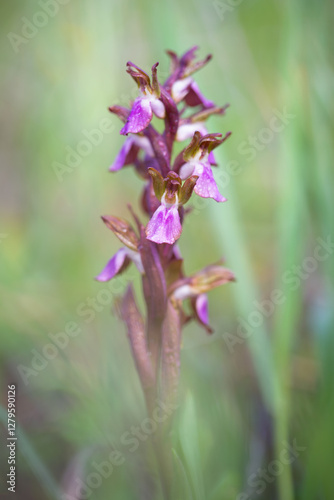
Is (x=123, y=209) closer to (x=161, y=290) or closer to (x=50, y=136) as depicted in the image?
(x=50, y=136)

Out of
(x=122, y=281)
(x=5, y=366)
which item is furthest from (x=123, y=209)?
(x=5, y=366)

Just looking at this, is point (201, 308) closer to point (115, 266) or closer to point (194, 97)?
point (115, 266)
